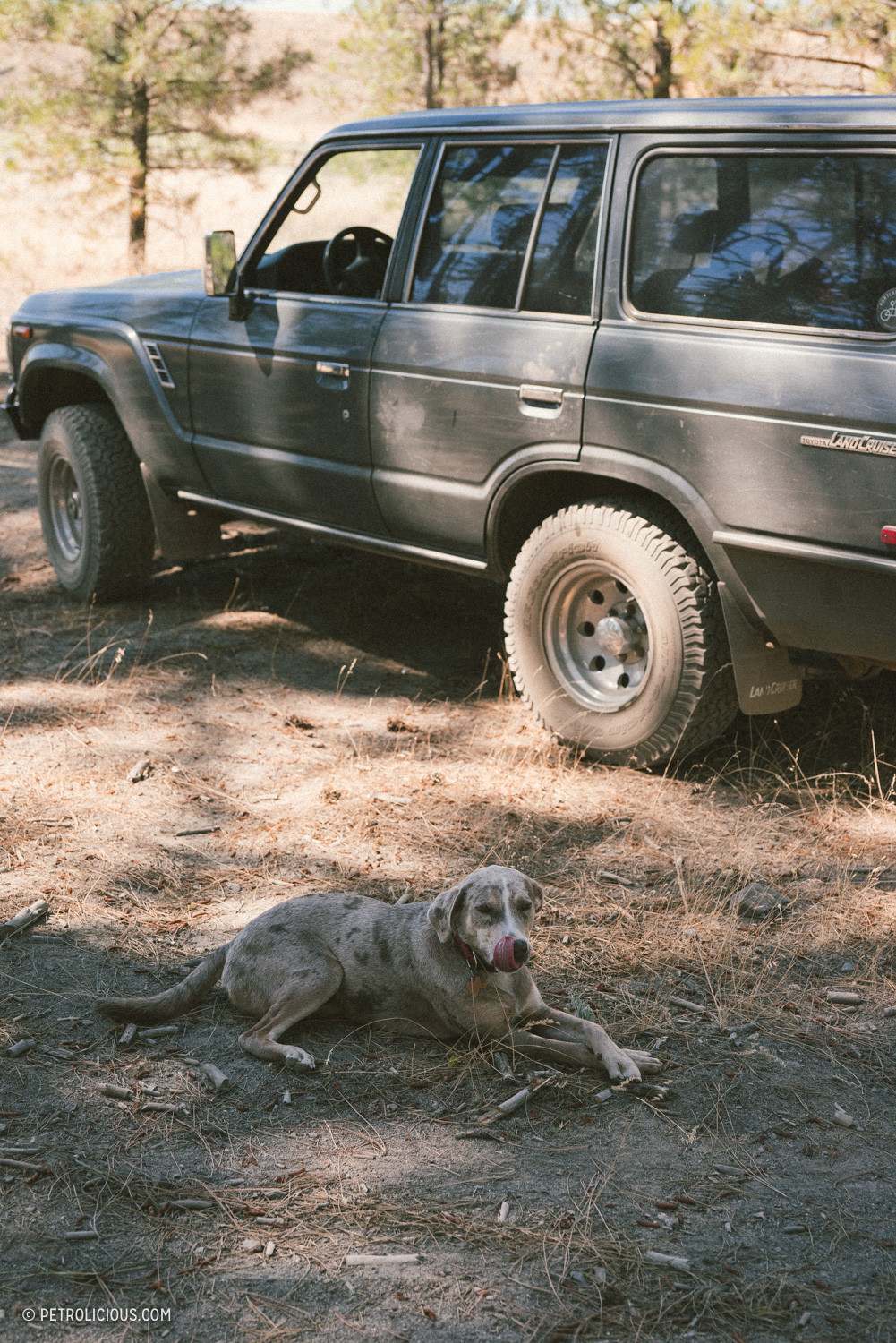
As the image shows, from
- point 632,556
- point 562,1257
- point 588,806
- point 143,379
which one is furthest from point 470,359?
point 562,1257

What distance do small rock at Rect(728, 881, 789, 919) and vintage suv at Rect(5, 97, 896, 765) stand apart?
0.72m

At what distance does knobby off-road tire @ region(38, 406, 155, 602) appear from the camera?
6156 millimetres

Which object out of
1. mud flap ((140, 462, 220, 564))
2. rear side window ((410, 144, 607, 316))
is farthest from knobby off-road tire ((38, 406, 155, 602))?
rear side window ((410, 144, 607, 316))

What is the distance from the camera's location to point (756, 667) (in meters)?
4.11

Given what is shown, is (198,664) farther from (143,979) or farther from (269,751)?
(143,979)

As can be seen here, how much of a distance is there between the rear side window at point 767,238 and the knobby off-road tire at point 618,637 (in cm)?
79

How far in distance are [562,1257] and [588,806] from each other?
2.18m

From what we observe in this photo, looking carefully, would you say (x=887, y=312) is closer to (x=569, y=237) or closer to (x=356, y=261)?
(x=569, y=237)

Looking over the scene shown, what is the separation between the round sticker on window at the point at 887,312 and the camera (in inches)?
138

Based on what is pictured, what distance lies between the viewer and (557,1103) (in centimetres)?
279

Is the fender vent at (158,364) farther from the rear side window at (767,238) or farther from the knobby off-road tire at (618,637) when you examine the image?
the rear side window at (767,238)

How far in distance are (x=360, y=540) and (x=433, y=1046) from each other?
2.61m

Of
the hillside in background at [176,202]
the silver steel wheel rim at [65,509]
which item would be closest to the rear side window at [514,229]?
the silver steel wheel rim at [65,509]

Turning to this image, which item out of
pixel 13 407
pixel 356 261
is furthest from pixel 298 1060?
pixel 13 407
